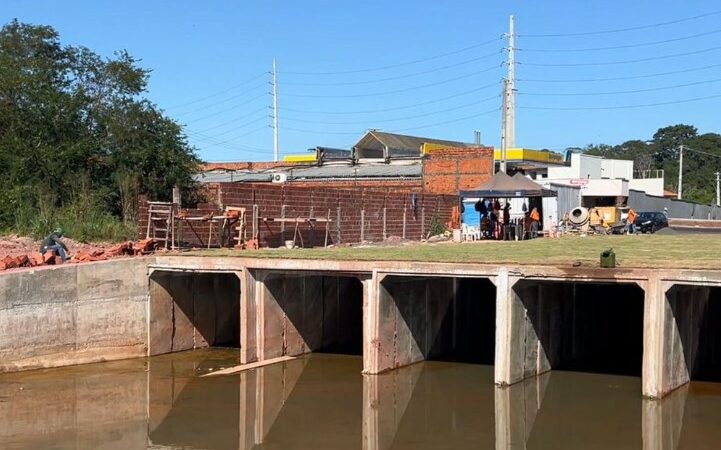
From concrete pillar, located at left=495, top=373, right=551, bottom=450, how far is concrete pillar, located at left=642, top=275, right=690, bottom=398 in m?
2.21

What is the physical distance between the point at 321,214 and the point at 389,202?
4.82 m

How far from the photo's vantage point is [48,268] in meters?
19.1

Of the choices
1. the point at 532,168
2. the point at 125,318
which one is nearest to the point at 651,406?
the point at 125,318

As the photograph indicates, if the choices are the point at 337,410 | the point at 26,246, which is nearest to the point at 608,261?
the point at 337,410

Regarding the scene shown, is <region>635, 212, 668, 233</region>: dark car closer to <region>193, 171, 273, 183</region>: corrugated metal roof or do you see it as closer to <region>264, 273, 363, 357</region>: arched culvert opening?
<region>193, 171, 273, 183</region>: corrugated metal roof

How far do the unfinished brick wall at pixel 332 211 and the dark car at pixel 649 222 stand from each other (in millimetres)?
13252

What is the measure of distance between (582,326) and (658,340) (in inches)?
236

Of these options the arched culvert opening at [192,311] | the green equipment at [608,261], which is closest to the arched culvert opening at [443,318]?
the green equipment at [608,261]

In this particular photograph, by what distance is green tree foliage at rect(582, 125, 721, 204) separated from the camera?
103000 mm

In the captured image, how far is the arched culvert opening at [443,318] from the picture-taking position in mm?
19312

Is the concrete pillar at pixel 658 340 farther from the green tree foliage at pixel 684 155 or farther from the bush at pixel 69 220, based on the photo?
the green tree foliage at pixel 684 155

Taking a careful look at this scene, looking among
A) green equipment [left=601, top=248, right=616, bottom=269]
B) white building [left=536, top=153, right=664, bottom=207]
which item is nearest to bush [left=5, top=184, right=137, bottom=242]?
green equipment [left=601, top=248, right=616, bottom=269]

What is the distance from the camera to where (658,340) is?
15078 millimetres

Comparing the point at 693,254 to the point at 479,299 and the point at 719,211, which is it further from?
the point at 719,211
